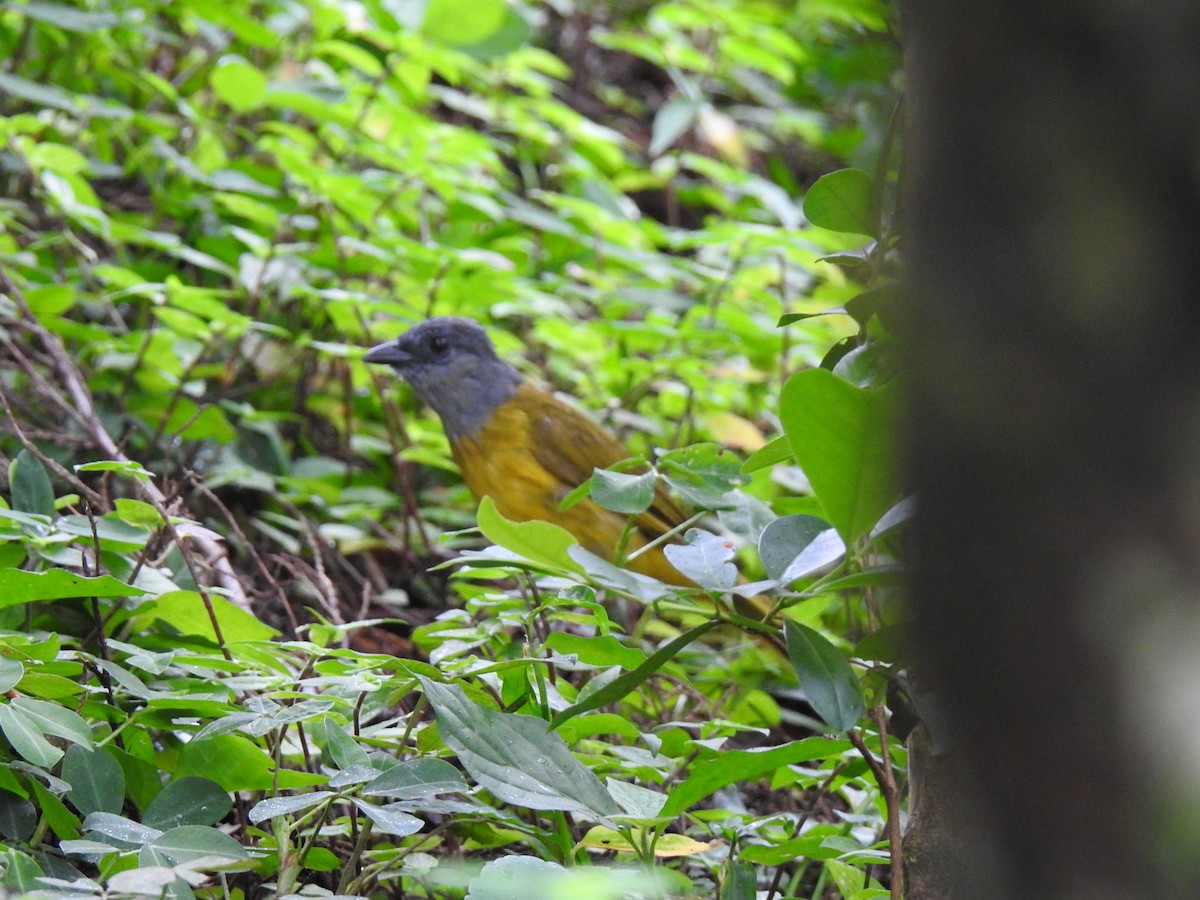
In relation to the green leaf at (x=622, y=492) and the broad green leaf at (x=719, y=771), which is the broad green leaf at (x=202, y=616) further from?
the broad green leaf at (x=719, y=771)

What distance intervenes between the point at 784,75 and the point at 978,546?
229 inches

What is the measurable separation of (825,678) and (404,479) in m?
2.91

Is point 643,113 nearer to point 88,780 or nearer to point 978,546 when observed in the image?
point 88,780

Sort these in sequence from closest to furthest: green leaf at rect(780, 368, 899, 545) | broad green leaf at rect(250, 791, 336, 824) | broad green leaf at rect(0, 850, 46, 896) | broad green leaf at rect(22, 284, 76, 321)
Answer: green leaf at rect(780, 368, 899, 545)
broad green leaf at rect(0, 850, 46, 896)
broad green leaf at rect(250, 791, 336, 824)
broad green leaf at rect(22, 284, 76, 321)

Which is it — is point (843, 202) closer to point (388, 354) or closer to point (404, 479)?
point (404, 479)

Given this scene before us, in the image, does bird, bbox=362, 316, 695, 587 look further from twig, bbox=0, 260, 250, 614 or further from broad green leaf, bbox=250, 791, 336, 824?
broad green leaf, bbox=250, 791, 336, 824

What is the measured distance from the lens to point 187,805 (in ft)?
6.03

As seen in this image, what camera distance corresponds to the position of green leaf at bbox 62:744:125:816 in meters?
1.78

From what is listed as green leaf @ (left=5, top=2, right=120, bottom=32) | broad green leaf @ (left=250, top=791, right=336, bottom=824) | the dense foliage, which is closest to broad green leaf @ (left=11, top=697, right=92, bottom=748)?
the dense foliage

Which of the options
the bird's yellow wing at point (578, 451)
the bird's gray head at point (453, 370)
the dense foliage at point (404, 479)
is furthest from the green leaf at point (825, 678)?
the bird's gray head at point (453, 370)

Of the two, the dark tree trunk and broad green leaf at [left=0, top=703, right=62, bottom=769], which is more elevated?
the dark tree trunk

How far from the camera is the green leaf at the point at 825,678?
1454 millimetres

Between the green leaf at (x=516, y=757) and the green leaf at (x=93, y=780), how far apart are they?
559 millimetres

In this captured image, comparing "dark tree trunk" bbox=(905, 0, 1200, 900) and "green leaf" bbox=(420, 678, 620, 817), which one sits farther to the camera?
"green leaf" bbox=(420, 678, 620, 817)
